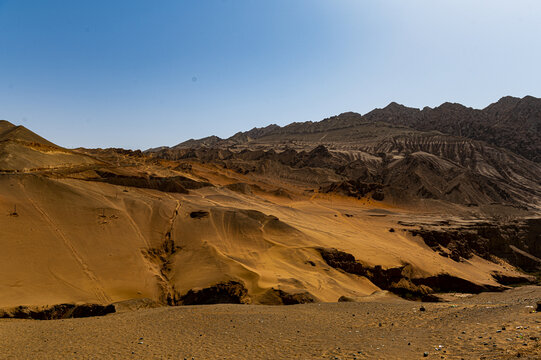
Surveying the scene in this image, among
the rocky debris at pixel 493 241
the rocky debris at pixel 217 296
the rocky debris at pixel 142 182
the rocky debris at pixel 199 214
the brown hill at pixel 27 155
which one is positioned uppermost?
the brown hill at pixel 27 155

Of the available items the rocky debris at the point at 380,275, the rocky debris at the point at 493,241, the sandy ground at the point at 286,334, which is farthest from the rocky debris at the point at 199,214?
the rocky debris at the point at 493,241

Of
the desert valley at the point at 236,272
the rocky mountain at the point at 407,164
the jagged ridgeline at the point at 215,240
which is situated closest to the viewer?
the desert valley at the point at 236,272

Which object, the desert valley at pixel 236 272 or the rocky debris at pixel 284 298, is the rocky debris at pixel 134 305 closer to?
the desert valley at pixel 236 272

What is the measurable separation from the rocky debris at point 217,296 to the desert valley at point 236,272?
4cm

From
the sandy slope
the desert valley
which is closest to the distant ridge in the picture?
the desert valley

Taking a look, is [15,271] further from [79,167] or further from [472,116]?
[472,116]

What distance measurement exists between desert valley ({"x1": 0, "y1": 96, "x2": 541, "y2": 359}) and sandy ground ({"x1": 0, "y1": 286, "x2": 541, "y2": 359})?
0.18 feet

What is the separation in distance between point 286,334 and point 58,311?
7.80 m

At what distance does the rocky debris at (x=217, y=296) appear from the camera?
44.7 ft

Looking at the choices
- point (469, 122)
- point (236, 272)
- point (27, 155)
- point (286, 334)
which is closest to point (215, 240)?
point (236, 272)

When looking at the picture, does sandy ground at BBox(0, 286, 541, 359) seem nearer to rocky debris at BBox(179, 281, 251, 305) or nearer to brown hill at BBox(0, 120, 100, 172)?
rocky debris at BBox(179, 281, 251, 305)

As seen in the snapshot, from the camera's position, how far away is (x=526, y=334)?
705cm

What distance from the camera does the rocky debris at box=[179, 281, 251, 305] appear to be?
13.6m

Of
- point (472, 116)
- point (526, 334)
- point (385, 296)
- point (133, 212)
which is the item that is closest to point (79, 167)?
point (133, 212)
